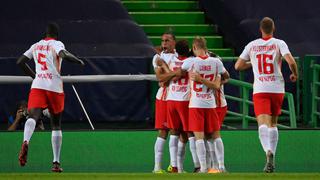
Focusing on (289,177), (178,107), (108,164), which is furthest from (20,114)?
(289,177)

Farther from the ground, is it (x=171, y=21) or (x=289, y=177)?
(x=171, y=21)

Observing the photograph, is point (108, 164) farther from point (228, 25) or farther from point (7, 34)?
point (228, 25)

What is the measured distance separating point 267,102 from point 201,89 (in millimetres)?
1312

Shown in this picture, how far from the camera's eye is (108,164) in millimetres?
22953

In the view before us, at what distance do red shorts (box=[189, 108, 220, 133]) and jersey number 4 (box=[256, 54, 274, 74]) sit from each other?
1.31 meters

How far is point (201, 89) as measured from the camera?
20.3 meters

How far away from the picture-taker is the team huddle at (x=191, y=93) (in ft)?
63.8

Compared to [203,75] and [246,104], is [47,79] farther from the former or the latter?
[246,104]

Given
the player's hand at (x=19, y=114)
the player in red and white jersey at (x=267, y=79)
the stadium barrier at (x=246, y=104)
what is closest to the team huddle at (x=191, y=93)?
the player in red and white jersey at (x=267, y=79)

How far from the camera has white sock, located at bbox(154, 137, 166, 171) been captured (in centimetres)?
2117

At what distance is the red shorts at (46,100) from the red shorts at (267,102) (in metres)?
3.12

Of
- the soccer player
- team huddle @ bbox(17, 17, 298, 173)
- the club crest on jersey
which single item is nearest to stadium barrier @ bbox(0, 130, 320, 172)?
team huddle @ bbox(17, 17, 298, 173)

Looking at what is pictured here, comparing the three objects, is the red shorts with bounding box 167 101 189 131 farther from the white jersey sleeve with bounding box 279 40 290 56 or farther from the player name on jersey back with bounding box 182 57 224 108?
the white jersey sleeve with bounding box 279 40 290 56

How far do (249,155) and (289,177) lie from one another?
4507 mm
